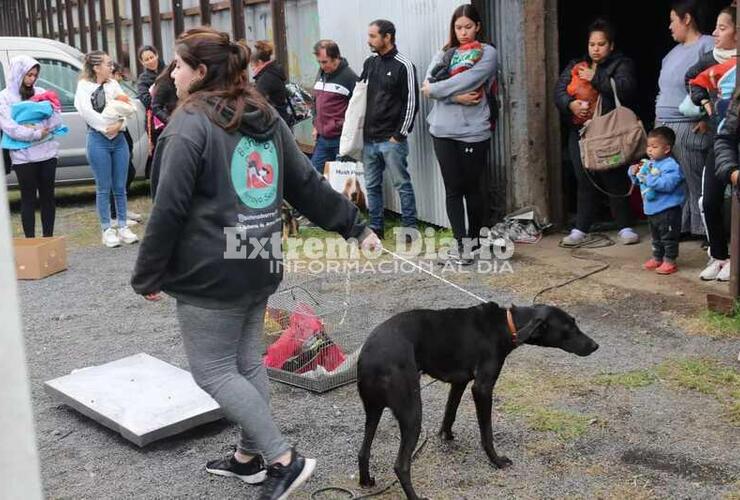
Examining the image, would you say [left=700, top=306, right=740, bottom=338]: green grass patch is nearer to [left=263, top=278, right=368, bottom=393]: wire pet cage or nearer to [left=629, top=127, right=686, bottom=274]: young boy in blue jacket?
[left=629, top=127, right=686, bottom=274]: young boy in blue jacket

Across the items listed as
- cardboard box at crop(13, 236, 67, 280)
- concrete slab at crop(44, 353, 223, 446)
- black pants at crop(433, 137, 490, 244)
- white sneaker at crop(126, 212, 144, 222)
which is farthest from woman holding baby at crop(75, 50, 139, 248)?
concrete slab at crop(44, 353, 223, 446)

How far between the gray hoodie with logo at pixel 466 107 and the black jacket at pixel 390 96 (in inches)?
23.6

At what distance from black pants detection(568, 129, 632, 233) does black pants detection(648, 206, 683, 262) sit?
864mm

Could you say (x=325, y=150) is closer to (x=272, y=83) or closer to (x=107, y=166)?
(x=272, y=83)

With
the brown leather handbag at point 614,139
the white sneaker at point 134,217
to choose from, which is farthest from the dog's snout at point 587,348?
the white sneaker at point 134,217

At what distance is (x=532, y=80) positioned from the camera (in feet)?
26.2

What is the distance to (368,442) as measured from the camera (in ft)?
12.8

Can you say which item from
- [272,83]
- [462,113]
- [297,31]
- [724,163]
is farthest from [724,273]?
[297,31]

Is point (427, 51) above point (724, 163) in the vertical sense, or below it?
above

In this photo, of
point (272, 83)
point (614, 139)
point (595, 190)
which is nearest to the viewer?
point (614, 139)

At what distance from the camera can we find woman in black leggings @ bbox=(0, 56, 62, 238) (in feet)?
27.2

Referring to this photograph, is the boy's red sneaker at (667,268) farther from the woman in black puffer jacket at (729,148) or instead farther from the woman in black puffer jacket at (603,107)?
the woman in black puffer jacket at (729,148)

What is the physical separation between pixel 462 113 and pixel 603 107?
3.85 feet

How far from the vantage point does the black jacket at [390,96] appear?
26.8 feet
